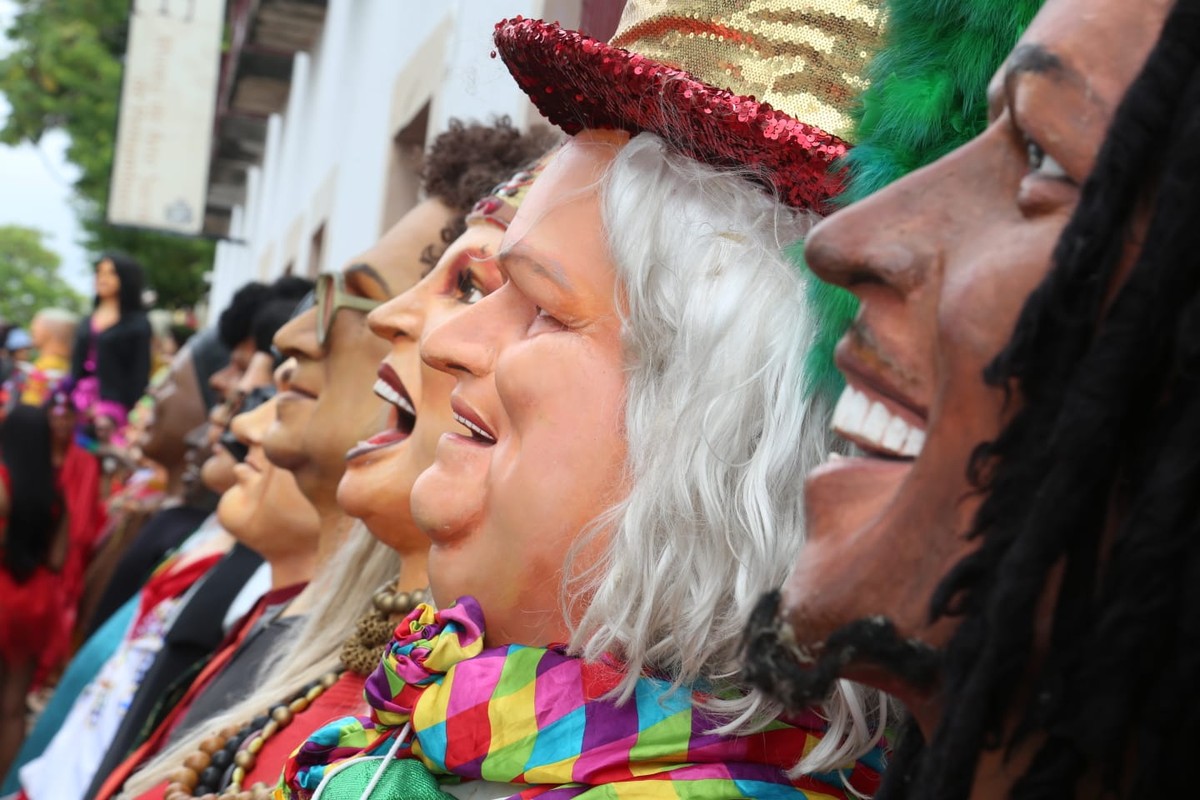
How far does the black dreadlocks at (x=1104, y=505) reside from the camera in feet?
2.70

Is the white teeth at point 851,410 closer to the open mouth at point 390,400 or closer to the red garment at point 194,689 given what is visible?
the open mouth at point 390,400

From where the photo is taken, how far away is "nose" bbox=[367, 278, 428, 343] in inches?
88.9

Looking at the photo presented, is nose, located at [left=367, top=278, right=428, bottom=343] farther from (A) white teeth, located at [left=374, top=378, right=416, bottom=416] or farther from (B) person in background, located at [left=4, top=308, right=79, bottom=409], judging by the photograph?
(B) person in background, located at [left=4, top=308, right=79, bottom=409]

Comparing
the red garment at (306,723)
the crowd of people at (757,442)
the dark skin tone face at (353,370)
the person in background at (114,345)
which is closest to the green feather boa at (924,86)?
the crowd of people at (757,442)

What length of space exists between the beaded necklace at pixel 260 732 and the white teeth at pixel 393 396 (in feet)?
0.97

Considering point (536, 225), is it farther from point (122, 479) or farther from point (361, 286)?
point (122, 479)

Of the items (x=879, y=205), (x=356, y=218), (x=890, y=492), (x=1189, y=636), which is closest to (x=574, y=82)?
(x=879, y=205)

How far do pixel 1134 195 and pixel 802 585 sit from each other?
344 mm

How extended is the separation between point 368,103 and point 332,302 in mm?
3413

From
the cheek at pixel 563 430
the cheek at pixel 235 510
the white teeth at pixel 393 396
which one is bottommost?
the cheek at pixel 235 510

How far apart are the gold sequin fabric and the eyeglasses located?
1.30m

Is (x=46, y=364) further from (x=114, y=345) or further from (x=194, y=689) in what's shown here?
(x=194, y=689)

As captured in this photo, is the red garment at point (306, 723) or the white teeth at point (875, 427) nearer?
the white teeth at point (875, 427)

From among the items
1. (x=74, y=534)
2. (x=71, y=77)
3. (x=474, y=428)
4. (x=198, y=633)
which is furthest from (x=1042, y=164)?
(x=71, y=77)
